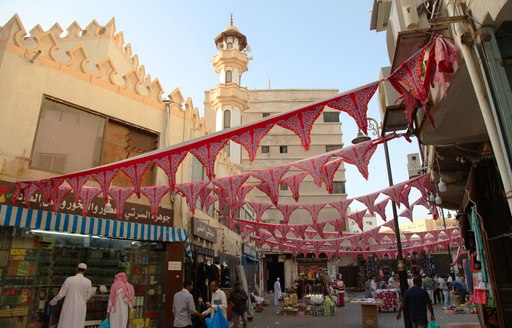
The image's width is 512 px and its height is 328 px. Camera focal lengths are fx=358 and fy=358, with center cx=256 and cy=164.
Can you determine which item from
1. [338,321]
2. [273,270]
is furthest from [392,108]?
[273,270]

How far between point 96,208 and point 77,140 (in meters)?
1.95

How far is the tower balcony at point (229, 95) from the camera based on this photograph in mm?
26797

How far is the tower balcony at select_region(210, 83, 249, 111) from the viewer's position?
87.9 feet

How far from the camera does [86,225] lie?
8.68 meters

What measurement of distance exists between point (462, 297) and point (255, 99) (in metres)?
29.5

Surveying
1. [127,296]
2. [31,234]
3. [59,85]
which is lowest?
[127,296]

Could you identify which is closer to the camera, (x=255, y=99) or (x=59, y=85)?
(x=59, y=85)

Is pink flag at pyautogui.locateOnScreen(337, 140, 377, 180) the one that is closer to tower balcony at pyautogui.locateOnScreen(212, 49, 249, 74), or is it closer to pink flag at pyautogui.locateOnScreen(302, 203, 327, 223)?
pink flag at pyautogui.locateOnScreen(302, 203, 327, 223)

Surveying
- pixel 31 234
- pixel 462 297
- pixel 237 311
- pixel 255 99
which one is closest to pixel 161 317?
pixel 237 311

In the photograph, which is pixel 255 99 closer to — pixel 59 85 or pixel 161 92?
pixel 161 92

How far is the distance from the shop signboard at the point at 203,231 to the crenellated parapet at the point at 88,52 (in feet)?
14.0

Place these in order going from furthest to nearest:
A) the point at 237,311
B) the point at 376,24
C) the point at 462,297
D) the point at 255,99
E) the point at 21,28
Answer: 1. the point at 255,99
2. the point at 462,297
3. the point at 237,311
4. the point at 376,24
5. the point at 21,28

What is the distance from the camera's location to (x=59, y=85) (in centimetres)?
945

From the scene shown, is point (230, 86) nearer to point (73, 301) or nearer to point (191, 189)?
point (191, 189)
